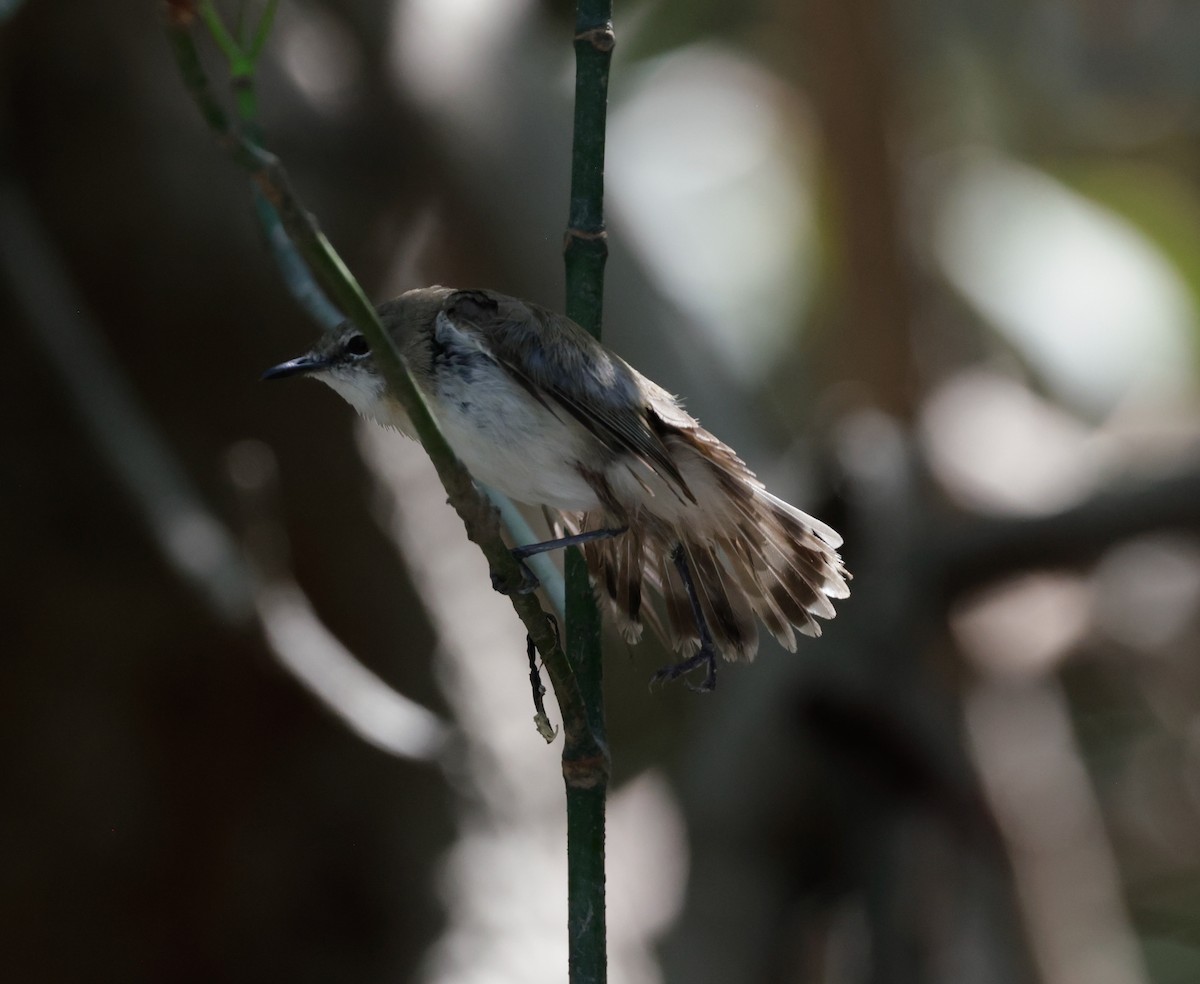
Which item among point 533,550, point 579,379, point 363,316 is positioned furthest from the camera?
point 579,379

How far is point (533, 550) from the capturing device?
171 centimetres

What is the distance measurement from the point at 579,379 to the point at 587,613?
33 centimetres

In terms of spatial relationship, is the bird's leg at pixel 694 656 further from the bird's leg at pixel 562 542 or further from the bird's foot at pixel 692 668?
the bird's leg at pixel 562 542

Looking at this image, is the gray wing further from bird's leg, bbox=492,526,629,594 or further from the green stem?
the green stem

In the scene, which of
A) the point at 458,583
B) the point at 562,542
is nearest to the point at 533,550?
the point at 562,542

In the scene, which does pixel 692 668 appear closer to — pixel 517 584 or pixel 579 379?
pixel 579 379

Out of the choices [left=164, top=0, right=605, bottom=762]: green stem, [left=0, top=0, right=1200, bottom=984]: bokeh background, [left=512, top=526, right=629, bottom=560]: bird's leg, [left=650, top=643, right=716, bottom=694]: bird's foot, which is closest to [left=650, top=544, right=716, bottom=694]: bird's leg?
[left=650, top=643, right=716, bottom=694]: bird's foot

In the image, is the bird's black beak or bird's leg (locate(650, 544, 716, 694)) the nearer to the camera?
bird's leg (locate(650, 544, 716, 694))

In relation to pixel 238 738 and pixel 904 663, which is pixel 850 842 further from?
pixel 238 738

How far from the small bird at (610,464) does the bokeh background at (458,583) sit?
3.17 feet

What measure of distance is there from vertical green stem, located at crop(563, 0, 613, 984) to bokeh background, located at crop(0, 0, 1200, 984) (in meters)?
1.26

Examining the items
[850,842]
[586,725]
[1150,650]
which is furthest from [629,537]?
[1150,650]

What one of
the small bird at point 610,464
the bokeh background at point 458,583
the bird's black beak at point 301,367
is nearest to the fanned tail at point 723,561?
the small bird at point 610,464

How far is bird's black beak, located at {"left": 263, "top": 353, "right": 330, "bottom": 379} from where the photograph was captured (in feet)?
6.53
